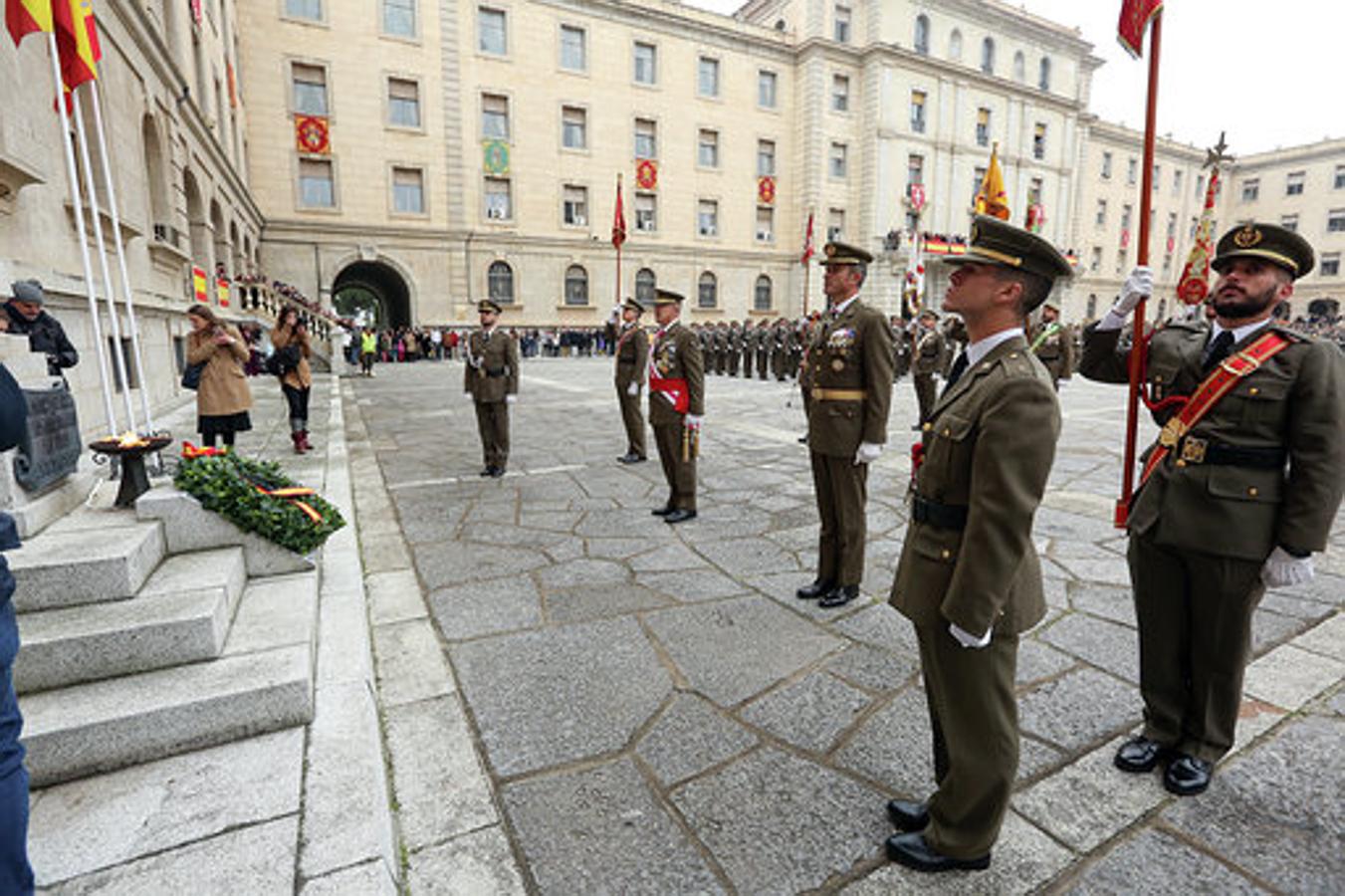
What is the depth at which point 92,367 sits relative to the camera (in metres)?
6.97

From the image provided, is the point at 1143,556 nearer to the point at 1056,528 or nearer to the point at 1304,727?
the point at 1304,727

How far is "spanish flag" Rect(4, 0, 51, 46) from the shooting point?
136 inches

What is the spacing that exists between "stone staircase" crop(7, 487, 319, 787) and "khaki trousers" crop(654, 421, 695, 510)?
2.77 metres

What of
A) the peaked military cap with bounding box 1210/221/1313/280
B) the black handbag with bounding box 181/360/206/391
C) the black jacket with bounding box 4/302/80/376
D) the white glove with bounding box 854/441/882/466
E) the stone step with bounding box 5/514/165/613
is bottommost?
the stone step with bounding box 5/514/165/613

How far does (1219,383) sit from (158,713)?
3.63m

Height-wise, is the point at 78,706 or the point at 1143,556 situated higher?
the point at 1143,556

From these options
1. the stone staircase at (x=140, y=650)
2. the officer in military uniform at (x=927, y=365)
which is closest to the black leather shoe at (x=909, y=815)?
the stone staircase at (x=140, y=650)

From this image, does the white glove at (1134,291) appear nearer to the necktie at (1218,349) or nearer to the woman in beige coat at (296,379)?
the necktie at (1218,349)

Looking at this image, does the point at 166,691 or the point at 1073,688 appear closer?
the point at 166,691

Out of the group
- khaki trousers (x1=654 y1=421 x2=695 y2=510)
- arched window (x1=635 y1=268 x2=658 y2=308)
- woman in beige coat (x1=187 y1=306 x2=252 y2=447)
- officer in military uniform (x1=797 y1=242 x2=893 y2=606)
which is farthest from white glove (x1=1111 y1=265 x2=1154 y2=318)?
arched window (x1=635 y1=268 x2=658 y2=308)

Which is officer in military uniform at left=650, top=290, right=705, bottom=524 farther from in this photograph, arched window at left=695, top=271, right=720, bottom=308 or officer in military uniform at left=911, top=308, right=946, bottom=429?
arched window at left=695, top=271, right=720, bottom=308

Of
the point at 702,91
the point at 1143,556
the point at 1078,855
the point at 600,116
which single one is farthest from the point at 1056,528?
the point at 702,91

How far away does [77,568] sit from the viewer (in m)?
2.56

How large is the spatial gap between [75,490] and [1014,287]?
438 centimetres
